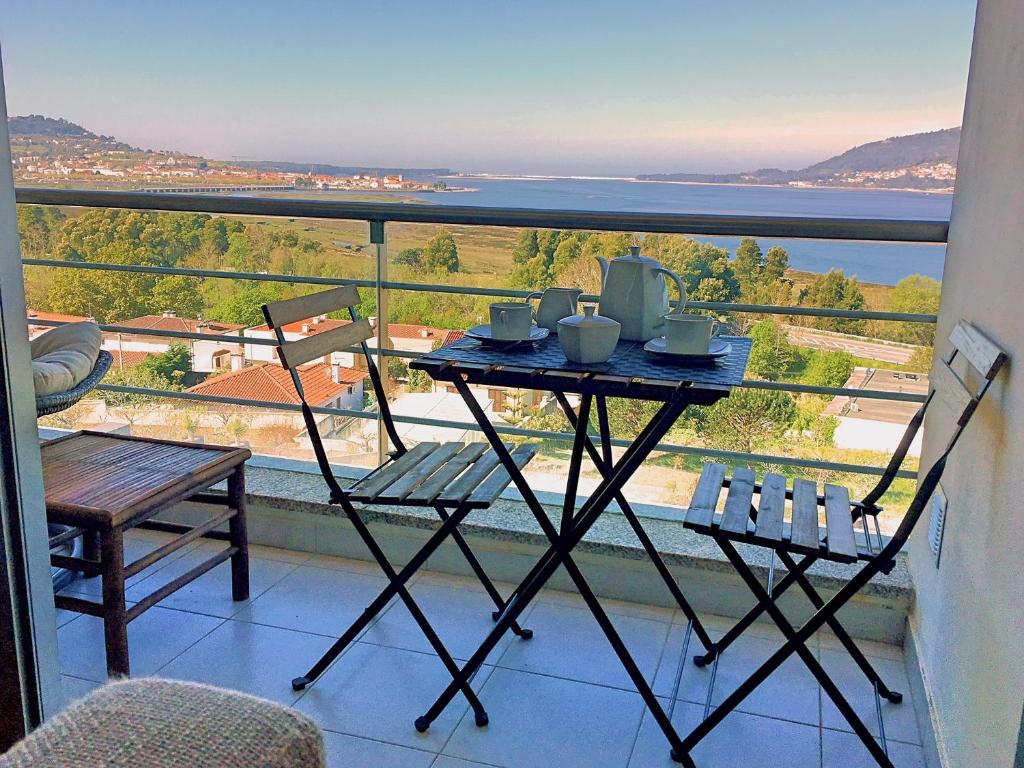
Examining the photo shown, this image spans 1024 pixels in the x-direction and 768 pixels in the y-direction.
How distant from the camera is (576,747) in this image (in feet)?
6.37

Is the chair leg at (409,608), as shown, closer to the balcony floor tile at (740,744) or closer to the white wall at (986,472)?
the balcony floor tile at (740,744)

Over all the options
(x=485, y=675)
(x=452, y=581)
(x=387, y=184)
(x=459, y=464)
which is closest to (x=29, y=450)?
(x=459, y=464)

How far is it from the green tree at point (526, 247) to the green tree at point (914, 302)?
4.38m

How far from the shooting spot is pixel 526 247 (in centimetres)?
1112

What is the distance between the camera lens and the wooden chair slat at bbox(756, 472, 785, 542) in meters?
1.77

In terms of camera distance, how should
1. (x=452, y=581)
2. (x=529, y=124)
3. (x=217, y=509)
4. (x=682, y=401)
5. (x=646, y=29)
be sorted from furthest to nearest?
(x=529, y=124)
(x=646, y=29)
(x=217, y=509)
(x=452, y=581)
(x=682, y=401)

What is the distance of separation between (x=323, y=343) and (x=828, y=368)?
31.6 feet

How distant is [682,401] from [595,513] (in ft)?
1.13

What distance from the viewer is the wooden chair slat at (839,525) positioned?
1702mm

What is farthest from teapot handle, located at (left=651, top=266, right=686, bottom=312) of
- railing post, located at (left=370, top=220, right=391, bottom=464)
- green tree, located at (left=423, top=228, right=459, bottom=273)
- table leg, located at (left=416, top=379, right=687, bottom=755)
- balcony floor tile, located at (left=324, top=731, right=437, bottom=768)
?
green tree, located at (left=423, top=228, right=459, bottom=273)

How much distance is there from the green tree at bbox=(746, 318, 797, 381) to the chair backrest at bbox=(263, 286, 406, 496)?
27.1 ft

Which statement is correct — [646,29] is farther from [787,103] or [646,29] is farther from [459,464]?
[459,464]

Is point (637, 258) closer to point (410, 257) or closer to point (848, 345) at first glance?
point (848, 345)

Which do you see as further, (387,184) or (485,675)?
(387,184)
